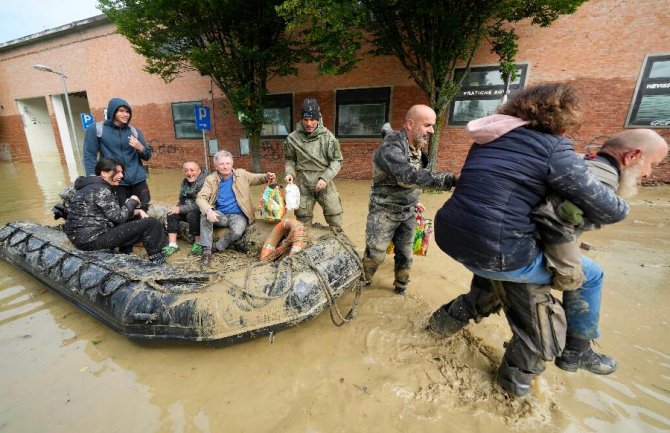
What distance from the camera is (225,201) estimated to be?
3.81 meters

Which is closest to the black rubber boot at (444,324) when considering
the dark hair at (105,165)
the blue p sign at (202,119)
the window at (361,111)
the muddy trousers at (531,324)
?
the muddy trousers at (531,324)

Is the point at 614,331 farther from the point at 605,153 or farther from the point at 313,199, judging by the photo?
the point at 313,199

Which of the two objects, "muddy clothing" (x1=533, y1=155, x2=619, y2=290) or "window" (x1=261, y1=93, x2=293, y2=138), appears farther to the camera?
"window" (x1=261, y1=93, x2=293, y2=138)

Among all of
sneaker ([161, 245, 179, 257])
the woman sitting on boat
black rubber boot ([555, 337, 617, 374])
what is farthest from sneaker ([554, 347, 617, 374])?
sneaker ([161, 245, 179, 257])

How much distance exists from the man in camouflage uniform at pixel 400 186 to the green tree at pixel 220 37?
20.9 ft

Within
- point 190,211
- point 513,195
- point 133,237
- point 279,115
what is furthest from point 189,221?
point 279,115

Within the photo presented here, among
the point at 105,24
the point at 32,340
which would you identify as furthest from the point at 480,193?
the point at 105,24

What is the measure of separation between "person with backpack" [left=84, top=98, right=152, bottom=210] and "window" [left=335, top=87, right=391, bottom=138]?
6610 millimetres

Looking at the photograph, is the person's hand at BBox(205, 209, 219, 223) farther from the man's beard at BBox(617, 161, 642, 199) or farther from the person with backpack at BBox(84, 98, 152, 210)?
the man's beard at BBox(617, 161, 642, 199)

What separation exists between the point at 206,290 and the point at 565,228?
2.48 m

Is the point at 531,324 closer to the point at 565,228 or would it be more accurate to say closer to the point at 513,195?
the point at 565,228

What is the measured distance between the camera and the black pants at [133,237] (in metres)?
3.36

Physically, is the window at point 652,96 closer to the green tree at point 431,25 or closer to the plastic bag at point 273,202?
the green tree at point 431,25

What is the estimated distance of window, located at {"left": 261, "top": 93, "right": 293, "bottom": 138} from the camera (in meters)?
10.3
